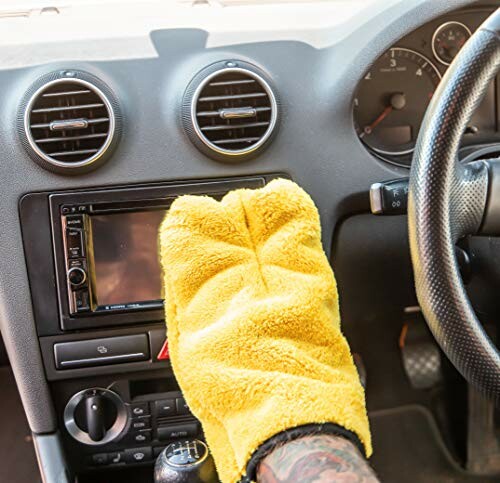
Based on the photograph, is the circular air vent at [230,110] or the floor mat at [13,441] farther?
the floor mat at [13,441]

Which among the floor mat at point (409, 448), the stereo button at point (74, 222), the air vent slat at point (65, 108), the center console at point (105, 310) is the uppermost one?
the air vent slat at point (65, 108)

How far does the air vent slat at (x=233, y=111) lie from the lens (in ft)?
3.62

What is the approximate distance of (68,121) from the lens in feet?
3.53

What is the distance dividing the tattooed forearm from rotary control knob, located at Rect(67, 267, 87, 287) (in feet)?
1.77

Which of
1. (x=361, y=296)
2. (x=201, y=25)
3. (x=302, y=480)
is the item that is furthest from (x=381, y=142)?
(x=302, y=480)

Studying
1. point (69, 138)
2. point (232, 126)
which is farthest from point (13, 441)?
point (232, 126)

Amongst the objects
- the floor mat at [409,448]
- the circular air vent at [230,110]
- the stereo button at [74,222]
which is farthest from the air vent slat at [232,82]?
the floor mat at [409,448]

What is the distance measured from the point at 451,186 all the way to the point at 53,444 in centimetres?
85

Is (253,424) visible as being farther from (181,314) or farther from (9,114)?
(9,114)

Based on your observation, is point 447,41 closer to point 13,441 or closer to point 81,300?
point 81,300

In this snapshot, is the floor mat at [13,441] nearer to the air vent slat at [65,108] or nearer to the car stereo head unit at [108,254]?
the car stereo head unit at [108,254]

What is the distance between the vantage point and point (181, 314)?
0.80 metres

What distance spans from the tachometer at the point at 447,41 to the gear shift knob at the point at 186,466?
0.80 m

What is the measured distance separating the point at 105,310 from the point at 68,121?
1.02ft
